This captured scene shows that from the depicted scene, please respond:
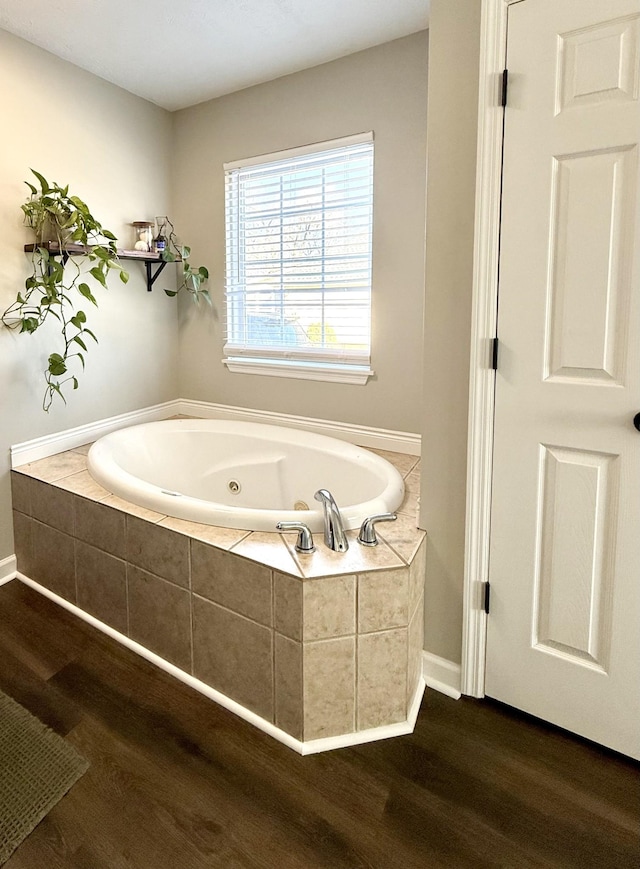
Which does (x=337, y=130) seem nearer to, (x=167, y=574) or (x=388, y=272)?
(x=388, y=272)

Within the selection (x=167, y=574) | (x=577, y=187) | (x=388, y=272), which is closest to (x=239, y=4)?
(x=388, y=272)

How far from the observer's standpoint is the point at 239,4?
2.14 meters

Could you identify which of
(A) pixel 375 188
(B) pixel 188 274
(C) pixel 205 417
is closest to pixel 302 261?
(A) pixel 375 188

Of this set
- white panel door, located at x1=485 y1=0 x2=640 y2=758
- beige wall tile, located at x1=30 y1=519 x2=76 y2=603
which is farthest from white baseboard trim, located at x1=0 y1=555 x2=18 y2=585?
white panel door, located at x1=485 y1=0 x2=640 y2=758

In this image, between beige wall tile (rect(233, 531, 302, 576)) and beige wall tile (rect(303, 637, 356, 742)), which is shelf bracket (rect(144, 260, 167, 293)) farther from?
beige wall tile (rect(303, 637, 356, 742))

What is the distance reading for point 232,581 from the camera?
1.73 m

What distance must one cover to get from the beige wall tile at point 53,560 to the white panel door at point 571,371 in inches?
68.7

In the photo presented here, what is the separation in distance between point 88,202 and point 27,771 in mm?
2492

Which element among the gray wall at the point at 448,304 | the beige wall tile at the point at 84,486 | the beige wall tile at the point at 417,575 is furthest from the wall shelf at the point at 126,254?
the beige wall tile at the point at 417,575

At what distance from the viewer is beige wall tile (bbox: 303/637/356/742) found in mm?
1604

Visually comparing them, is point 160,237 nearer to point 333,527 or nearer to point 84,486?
point 84,486

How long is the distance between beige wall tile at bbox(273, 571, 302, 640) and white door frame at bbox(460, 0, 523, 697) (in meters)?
0.56

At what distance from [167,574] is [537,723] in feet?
4.35

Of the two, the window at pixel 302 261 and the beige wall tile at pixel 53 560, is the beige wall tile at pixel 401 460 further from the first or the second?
the beige wall tile at pixel 53 560
